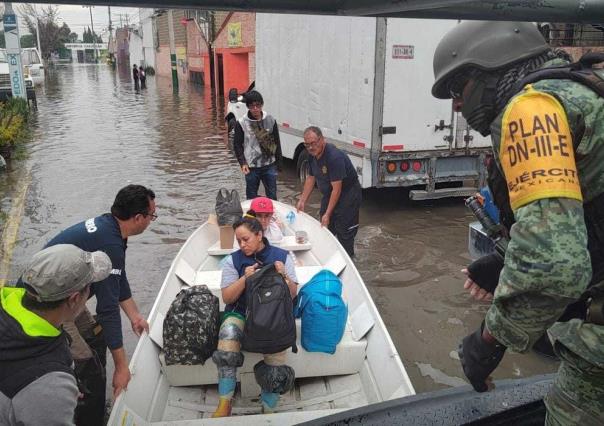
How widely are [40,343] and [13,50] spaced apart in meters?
17.7

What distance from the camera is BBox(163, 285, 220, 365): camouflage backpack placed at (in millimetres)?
3391

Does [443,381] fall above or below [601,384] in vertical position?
below

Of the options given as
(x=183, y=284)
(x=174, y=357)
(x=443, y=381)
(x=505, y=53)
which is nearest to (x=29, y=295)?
(x=174, y=357)

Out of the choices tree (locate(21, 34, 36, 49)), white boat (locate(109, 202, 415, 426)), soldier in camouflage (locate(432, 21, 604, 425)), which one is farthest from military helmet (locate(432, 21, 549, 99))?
tree (locate(21, 34, 36, 49))

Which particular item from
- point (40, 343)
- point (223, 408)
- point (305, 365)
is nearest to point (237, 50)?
point (305, 365)

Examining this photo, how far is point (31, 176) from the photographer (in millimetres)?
10898

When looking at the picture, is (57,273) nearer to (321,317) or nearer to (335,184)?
(321,317)

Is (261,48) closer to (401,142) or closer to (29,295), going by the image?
(401,142)

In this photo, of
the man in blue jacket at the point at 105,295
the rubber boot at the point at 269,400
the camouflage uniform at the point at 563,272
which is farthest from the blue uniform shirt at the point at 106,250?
the camouflage uniform at the point at 563,272

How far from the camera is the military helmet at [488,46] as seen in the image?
1.58 meters

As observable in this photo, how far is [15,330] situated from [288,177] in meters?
9.28

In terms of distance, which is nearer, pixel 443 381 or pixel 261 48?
pixel 443 381

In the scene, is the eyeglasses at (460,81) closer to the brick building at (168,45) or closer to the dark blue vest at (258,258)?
the dark blue vest at (258,258)

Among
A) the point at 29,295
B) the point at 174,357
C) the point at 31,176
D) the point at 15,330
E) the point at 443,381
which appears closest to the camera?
the point at 15,330
